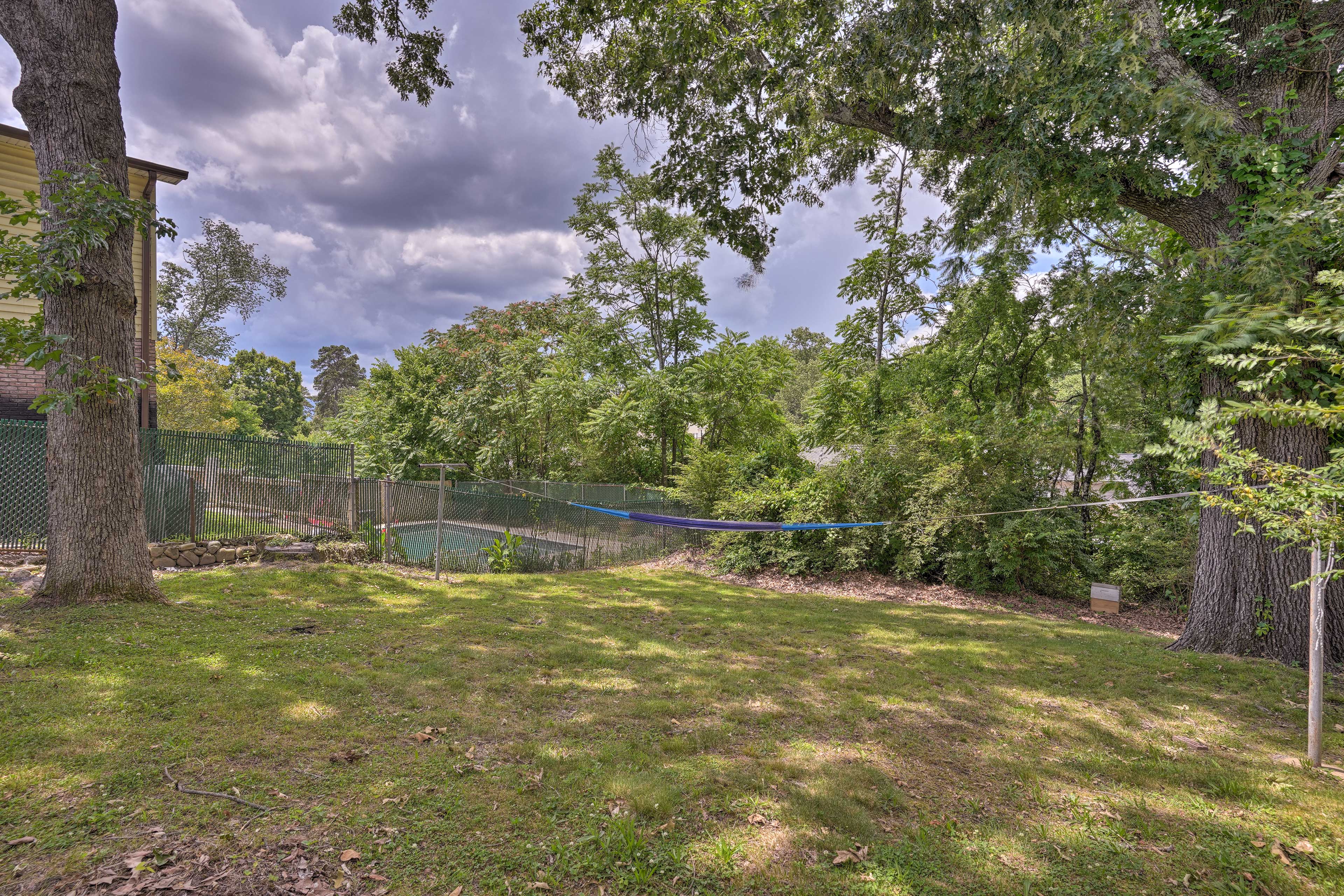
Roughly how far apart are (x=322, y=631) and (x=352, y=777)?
3010 mm

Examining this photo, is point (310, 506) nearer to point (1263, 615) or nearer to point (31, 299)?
point (31, 299)

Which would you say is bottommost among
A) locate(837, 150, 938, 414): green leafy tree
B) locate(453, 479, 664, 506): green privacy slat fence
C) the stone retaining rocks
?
the stone retaining rocks

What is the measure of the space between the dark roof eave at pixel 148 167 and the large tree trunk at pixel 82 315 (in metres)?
5.72

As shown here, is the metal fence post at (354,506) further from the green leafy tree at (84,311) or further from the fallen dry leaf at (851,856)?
the fallen dry leaf at (851,856)

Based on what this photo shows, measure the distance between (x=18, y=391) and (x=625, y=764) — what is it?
1265cm

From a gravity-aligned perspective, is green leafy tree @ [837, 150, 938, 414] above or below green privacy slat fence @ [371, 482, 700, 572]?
above

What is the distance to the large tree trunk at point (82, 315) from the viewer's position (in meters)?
5.10

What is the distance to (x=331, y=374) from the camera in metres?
61.7

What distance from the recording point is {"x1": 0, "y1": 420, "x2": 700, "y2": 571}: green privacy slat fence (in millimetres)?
7512

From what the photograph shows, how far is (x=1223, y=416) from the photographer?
13.3ft

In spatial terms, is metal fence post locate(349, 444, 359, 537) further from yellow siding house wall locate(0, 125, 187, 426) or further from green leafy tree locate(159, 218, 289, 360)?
green leafy tree locate(159, 218, 289, 360)

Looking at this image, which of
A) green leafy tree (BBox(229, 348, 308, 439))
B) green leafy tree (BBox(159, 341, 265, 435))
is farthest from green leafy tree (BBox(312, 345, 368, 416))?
green leafy tree (BBox(159, 341, 265, 435))

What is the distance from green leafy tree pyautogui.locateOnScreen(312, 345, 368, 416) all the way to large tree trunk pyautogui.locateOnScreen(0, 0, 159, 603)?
2443 inches

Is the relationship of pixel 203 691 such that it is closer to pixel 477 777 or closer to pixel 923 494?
pixel 477 777
